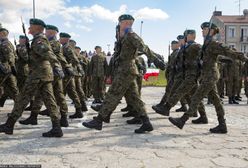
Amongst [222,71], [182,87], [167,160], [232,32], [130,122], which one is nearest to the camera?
[167,160]

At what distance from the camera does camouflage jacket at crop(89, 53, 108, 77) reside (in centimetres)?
1316

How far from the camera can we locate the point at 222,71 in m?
15.6

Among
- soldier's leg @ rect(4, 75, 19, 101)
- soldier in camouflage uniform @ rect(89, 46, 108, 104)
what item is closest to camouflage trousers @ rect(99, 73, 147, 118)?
soldier's leg @ rect(4, 75, 19, 101)

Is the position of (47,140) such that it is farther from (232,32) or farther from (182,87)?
(232,32)

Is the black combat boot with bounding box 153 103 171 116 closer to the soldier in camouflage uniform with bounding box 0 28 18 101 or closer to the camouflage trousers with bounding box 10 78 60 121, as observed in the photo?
the camouflage trousers with bounding box 10 78 60 121

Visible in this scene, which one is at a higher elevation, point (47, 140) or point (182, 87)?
point (182, 87)

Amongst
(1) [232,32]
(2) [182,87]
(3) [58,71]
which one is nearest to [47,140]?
(3) [58,71]

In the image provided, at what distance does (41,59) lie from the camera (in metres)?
6.41

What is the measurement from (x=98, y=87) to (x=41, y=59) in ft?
22.6

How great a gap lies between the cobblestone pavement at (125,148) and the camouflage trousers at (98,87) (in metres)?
5.16

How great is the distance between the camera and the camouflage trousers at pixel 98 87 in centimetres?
1294

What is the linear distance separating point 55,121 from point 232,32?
6922 centimetres

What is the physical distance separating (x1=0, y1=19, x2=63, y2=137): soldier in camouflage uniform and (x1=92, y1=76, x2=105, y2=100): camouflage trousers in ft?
21.3

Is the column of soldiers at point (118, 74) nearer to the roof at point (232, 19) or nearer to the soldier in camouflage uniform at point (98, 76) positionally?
the soldier in camouflage uniform at point (98, 76)
